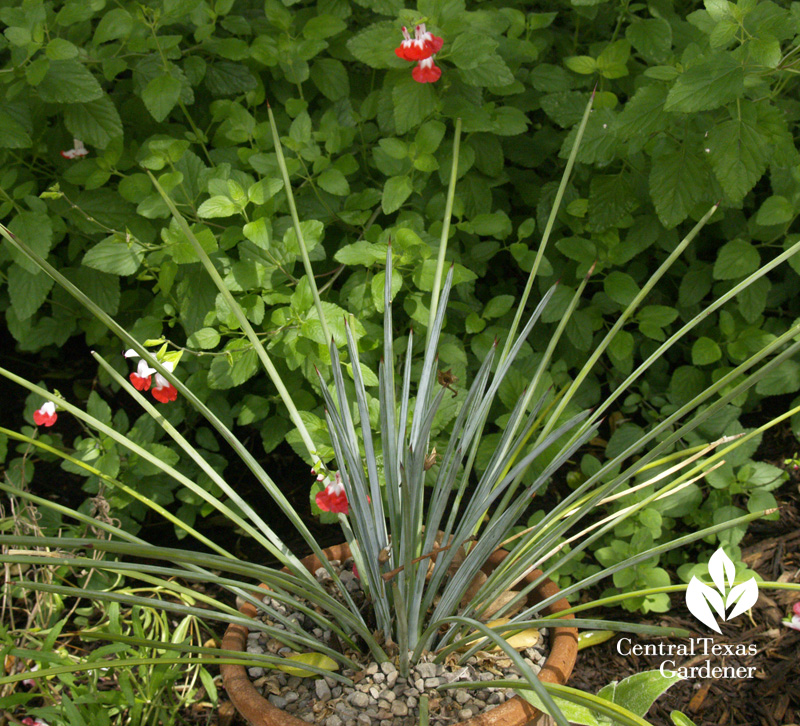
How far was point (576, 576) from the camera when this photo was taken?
5.10 feet

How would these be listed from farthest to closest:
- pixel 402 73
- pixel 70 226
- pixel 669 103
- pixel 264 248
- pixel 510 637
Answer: pixel 70 226 → pixel 402 73 → pixel 264 248 → pixel 669 103 → pixel 510 637

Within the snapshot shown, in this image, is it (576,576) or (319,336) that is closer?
(319,336)

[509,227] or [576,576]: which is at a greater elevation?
[509,227]

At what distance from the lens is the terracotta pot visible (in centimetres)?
97

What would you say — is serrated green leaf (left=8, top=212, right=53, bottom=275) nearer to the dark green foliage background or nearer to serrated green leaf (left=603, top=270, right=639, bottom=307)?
the dark green foliage background

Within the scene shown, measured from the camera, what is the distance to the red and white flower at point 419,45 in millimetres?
1274

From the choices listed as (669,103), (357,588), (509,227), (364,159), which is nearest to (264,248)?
(364,159)

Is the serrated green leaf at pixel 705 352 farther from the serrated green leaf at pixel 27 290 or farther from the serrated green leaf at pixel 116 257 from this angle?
the serrated green leaf at pixel 27 290

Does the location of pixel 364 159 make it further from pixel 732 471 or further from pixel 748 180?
pixel 732 471

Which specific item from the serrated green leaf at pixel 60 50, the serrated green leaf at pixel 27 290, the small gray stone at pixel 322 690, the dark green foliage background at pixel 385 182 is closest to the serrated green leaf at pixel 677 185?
the dark green foliage background at pixel 385 182

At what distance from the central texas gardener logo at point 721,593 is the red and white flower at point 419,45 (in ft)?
3.34

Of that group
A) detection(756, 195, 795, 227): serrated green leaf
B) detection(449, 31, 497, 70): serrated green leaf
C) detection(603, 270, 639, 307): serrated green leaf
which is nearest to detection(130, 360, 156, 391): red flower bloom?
detection(449, 31, 497, 70): serrated green leaf

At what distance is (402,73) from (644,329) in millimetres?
739

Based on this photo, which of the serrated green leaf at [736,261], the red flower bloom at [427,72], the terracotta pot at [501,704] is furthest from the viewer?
the serrated green leaf at [736,261]
